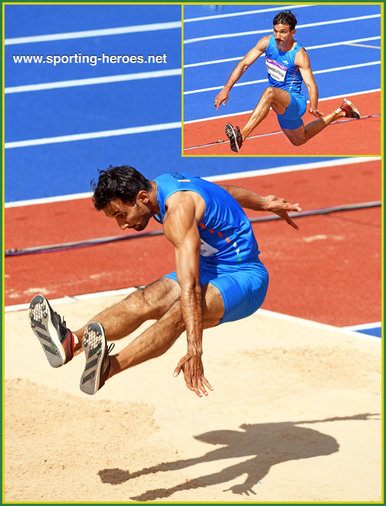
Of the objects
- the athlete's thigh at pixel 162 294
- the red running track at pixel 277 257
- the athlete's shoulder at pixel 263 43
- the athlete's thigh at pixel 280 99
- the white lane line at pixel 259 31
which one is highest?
the white lane line at pixel 259 31

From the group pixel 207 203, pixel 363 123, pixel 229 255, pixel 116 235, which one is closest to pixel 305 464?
pixel 229 255

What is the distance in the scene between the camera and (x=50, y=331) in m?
6.40

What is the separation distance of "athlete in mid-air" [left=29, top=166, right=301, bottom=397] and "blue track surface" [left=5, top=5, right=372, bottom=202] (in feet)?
26.3

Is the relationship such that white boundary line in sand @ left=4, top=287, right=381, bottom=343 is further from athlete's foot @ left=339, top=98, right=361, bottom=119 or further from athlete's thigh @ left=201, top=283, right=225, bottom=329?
athlete's thigh @ left=201, top=283, right=225, bottom=329

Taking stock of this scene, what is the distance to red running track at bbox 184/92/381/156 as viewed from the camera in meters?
7.41

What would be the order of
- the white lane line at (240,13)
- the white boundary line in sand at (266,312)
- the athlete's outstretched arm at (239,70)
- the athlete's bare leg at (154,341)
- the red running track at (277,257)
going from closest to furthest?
the athlete's bare leg at (154,341) < the athlete's outstretched arm at (239,70) < the white lane line at (240,13) < the white boundary line in sand at (266,312) < the red running track at (277,257)

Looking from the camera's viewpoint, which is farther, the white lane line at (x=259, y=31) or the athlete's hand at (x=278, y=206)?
the white lane line at (x=259, y=31)

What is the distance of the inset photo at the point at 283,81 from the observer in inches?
283

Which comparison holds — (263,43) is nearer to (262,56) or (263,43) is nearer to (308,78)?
(262,56)

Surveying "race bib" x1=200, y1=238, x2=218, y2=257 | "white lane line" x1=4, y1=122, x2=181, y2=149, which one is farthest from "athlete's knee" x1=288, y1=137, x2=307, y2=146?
"white lane line" x1=4, y1=122, x2=181, y2=149

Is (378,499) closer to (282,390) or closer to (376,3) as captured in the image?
(282,390)

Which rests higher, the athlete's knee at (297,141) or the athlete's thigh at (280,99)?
the athlete's thigh at (280,99)

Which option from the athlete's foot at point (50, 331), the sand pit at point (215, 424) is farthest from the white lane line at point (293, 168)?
the athlete's foot at point (50, 331)

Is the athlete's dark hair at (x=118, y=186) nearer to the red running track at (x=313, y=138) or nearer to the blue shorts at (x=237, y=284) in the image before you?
the blue shorts at (x=237, y=284)
